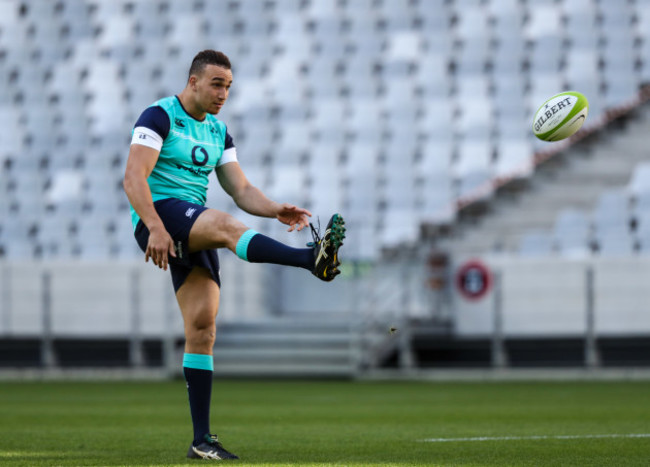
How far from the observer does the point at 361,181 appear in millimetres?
17156

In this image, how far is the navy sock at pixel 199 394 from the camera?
4.42 m

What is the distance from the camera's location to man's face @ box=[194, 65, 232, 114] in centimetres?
447

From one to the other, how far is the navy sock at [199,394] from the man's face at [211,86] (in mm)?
1140

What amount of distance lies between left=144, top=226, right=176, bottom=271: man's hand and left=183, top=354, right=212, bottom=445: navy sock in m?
0.65

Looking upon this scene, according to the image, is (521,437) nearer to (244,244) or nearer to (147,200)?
(244,244)

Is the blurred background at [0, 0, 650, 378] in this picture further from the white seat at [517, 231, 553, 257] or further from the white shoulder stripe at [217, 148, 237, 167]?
the white shoulder stripe at [217, 148, 237, 167]

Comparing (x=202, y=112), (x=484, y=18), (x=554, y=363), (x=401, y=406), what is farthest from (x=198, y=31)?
(x=202, y=112)

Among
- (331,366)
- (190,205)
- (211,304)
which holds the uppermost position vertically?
(190,205)

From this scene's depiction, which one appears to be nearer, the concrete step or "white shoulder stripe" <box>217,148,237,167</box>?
"white shoulder stripe" <box>217,148,237,167</box>

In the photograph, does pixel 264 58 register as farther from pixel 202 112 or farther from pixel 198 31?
pixel 202 112

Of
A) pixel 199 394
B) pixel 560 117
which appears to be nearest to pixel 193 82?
pixel 199 394

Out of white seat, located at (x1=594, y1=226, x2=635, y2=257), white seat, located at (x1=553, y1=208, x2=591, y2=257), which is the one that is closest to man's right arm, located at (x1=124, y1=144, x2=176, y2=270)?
white seat, located at (x1=594, y1=226, x2=635, y2=257)

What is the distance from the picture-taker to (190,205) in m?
4.36

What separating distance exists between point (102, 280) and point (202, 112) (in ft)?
33.8
